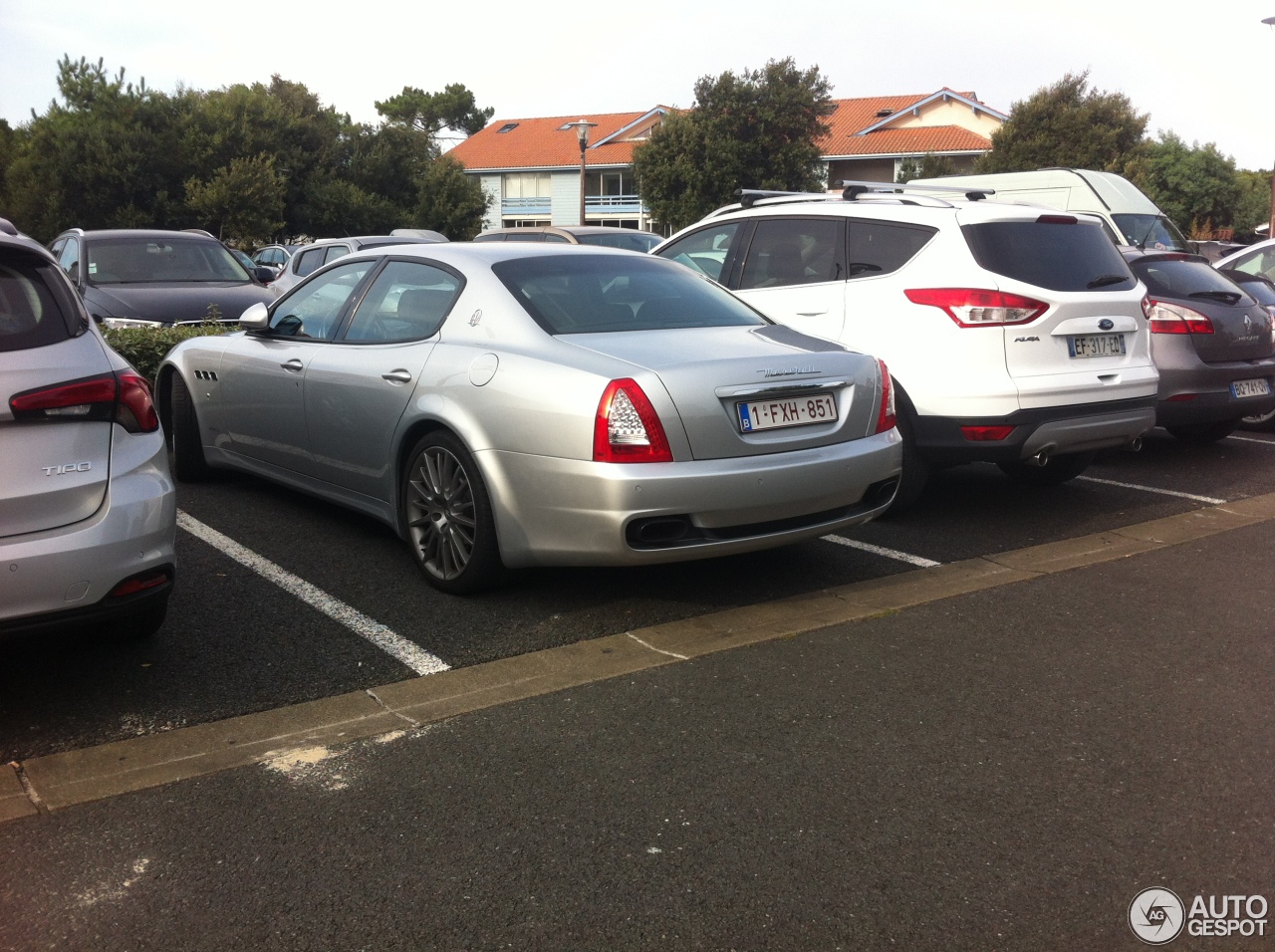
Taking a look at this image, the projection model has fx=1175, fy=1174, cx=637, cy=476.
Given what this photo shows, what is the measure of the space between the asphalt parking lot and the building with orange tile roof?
5196 centimetres

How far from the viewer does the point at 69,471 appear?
358 centimetres

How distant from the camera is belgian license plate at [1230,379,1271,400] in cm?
822

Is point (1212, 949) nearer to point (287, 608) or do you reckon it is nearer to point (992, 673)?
point (992, 673)

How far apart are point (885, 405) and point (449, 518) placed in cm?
196

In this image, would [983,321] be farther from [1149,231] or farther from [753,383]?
[1149,231]

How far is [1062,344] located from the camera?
6.19 m

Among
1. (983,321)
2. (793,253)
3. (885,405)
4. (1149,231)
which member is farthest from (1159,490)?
(1149,231)

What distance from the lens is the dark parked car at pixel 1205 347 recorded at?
809 cm

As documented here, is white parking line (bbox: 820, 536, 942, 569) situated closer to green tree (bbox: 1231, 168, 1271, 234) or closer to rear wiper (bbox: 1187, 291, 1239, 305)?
rear wiper (bbox: 1187, 291, 1239, 305)

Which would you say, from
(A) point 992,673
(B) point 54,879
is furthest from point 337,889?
(A) point 992,673

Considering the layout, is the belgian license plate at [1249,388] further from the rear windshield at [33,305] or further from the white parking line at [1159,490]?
the rear windshield at [33,305]

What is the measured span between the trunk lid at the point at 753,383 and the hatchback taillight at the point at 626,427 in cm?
9

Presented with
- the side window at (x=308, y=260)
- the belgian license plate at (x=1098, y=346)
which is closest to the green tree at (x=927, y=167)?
the side window at (x=308, y=260)

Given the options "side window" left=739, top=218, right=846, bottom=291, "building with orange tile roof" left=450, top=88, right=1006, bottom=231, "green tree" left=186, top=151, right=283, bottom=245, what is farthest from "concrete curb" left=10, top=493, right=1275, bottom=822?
"building with orange tile roof" left=450, top=88, right=1006, bottom=231
